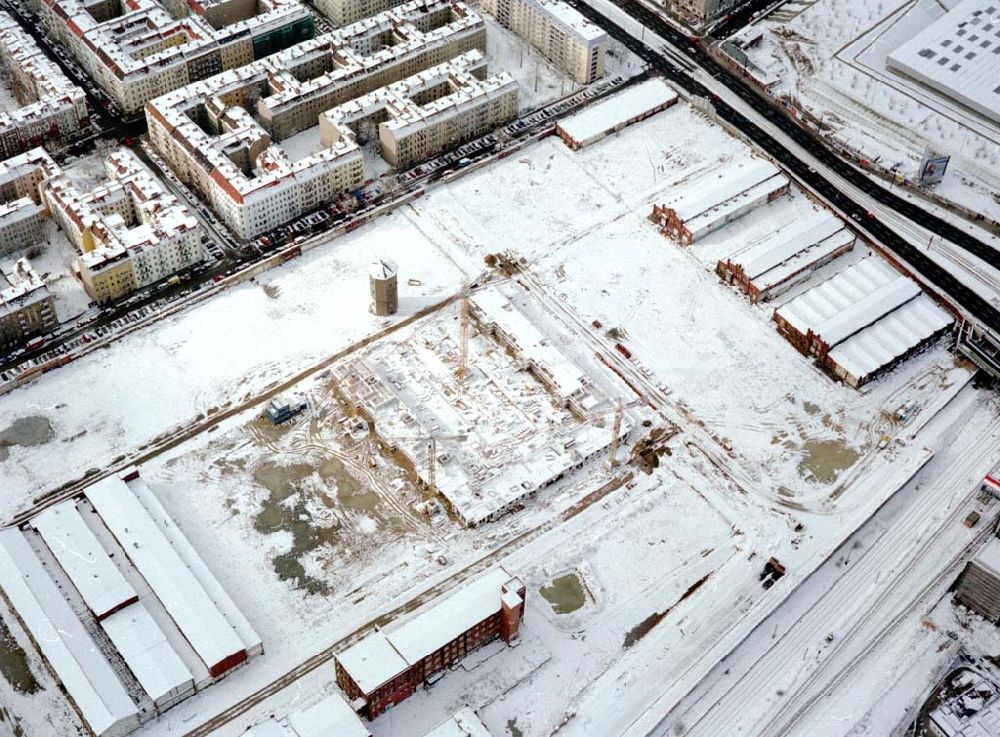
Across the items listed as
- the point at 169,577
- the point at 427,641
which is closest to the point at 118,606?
the point at 169,577

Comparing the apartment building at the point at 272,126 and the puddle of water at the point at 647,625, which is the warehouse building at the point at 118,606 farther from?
the apartment building at the point at 272,126

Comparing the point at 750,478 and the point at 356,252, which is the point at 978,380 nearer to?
the point at 750,478

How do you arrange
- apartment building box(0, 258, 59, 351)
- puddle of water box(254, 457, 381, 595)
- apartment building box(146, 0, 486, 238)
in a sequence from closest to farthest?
puddle of water box(254, 457, 381, 595)
apartment building box(0, 258, 59, 351)
apartment building box(146, 0, 486, 238)

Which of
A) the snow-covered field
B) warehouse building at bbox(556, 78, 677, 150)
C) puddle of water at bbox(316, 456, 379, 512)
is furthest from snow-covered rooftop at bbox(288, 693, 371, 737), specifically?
warehouse building at bbox(556, 78, 677, 150)

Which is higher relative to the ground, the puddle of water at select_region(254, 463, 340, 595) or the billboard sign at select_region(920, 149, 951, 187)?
the billboard sign at select_region(920, 149, 951, 187)

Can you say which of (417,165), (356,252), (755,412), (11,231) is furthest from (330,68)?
(755,412)

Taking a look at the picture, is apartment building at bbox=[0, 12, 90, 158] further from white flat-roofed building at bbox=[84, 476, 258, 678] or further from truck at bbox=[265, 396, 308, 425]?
white flat-roofed building at bbox=[84, 476, 258, 678]

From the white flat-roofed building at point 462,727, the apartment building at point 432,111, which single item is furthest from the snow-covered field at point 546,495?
the apartment building at point 432,111
